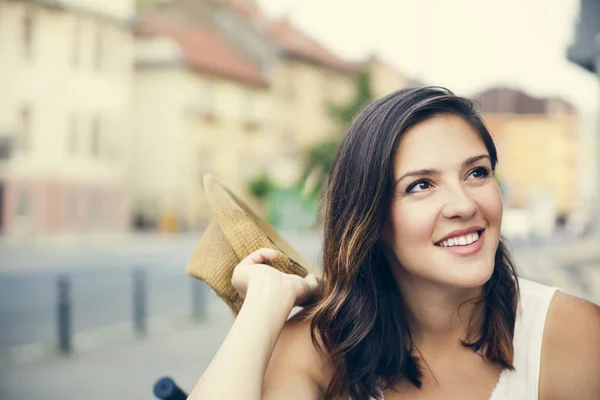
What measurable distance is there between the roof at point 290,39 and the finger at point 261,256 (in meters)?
42.2

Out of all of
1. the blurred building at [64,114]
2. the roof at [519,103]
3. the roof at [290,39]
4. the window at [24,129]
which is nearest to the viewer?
the blurred building at [64,114]

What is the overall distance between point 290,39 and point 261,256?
4572cm

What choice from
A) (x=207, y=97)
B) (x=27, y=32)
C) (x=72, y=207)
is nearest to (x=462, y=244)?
(x=27, y=32)

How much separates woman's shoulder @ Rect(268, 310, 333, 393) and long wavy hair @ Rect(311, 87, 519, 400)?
0.06ft

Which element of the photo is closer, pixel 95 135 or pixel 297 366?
pixel 297 366

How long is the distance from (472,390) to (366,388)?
0.26 metres

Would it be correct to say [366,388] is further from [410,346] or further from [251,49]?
[251,49]

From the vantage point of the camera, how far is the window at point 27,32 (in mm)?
29344

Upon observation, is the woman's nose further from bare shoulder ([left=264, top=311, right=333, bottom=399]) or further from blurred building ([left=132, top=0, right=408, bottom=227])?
blurred building ([left=132, top=0, right=408, bottom=227])

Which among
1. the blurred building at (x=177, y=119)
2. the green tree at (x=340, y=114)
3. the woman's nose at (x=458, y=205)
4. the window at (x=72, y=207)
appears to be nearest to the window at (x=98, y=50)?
the blurred building at (x=177, y=119)

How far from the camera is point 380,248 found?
81.0 inches

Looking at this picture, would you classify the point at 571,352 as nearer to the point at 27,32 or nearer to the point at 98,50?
the point at 27,32

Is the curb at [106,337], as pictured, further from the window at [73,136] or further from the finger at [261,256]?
the window at [73,136]

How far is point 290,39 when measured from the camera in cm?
4678
